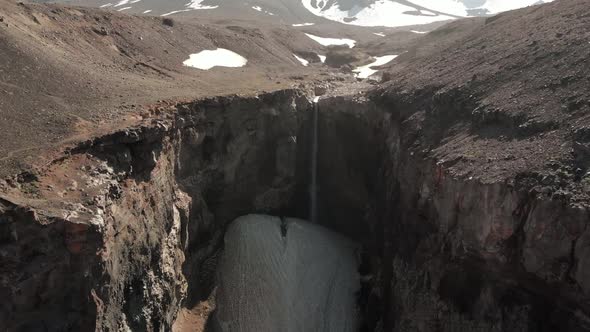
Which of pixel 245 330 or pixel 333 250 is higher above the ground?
pixel 333 250

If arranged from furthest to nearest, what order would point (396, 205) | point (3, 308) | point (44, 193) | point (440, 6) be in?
1. point (440, 6)
2. point (396, 205)
3. point (44, 193)
4. point (3, 308)

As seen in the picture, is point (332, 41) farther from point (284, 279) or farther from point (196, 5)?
point (284, 279)

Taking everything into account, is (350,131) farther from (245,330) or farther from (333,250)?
(245,330)

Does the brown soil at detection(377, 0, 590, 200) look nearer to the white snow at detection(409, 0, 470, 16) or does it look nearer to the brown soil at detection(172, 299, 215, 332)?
the brown soil at detection(172, 299, 215, 332)

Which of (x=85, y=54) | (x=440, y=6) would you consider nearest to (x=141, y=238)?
(x=85, y=54)

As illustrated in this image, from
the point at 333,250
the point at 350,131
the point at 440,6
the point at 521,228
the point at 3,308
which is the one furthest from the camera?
the point at 440,6

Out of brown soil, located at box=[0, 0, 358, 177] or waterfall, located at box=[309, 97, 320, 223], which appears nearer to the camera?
brown soil, located at box=[0, 0, 358, 177]

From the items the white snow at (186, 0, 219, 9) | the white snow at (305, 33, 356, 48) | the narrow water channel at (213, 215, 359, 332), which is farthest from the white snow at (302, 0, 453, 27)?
the narrow water channel at (213, 215, 359, 332)
